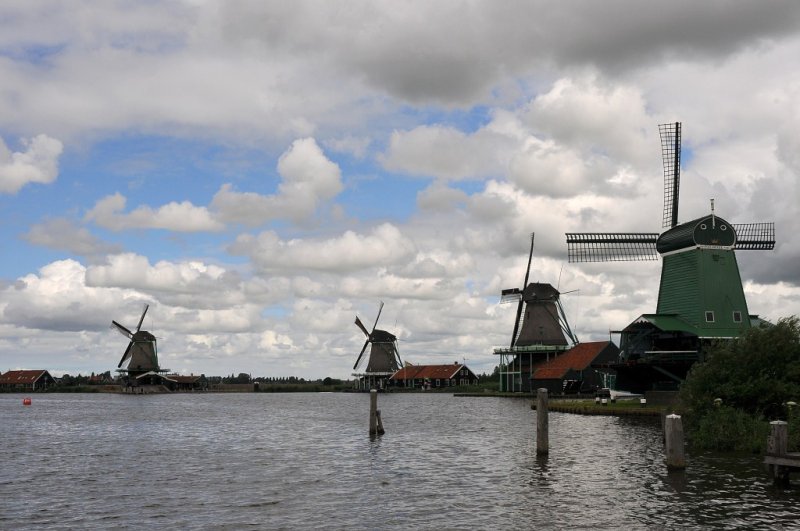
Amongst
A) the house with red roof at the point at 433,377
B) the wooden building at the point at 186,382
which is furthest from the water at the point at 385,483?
the wooden building at the point at 186,382

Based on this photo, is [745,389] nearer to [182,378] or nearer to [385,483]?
[385,483]

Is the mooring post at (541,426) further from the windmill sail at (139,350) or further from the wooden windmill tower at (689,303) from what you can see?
the windmill sail at (139,350)

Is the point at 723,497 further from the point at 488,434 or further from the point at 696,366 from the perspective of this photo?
the point at 488,434

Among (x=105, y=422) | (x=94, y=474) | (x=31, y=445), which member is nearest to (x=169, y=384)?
(x=105, y=422)

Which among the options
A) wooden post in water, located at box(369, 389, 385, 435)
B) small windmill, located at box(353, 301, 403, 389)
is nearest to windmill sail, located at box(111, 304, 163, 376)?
small windmill, located at box(353, 301, 403, 389)

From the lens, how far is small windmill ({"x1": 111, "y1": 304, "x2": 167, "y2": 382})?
15325 centimetres

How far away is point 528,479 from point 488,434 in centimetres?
1920

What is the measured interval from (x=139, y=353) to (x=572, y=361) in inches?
3490

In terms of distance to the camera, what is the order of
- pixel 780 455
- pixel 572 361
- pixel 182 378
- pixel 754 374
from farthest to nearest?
pixel 182 378 < pixel 572 361 < pixel 754 374 < pixel 780 455

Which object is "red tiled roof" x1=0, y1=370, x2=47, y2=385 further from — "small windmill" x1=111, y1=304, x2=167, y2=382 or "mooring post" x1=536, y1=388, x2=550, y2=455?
"mooring post" x1=536, y1=388, x2=550, y2=455

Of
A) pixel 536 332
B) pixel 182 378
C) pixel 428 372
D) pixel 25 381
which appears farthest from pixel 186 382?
pixel 536 332

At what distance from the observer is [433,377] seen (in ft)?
487

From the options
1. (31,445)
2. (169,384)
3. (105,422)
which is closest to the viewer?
(31,445)

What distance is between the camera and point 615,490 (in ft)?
87.1
